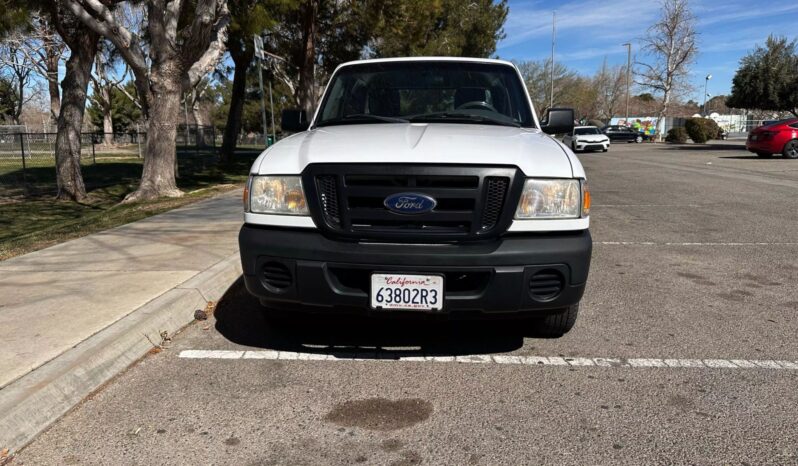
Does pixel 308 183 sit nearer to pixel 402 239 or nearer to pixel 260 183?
pixel 260 183

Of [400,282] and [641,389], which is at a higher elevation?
[400,282]

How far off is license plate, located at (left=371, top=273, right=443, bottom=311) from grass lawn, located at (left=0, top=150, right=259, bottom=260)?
479 centimetres

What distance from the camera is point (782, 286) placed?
513 cm

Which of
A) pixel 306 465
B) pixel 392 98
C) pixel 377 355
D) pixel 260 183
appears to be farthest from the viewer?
pixel 392 98

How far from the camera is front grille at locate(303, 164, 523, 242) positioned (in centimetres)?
305

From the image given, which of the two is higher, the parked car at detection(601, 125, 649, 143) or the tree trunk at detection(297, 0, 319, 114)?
the tree trunk at detection(297, 0, 319, 114)

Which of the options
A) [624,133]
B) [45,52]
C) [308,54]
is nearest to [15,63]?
[45,52]

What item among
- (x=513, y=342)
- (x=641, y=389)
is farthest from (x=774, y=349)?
(x=513, y=342)

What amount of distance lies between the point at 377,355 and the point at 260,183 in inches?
49.9

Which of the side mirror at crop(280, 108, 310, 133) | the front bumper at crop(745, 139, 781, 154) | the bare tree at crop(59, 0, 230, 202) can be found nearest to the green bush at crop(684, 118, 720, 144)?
the front bumper at crop(745, 139, 781, 154)

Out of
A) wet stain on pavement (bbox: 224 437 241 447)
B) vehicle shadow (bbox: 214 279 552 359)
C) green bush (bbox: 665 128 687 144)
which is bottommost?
wet stain on pavement (bbox: 224 437 241 447)

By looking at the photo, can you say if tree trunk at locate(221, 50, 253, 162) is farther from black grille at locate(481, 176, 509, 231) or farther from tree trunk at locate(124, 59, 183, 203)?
black grille at locate(481, 176, 509, 231)

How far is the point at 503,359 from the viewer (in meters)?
3.58

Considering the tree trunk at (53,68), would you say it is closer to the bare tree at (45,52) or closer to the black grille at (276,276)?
the bare tree at (45,52)
